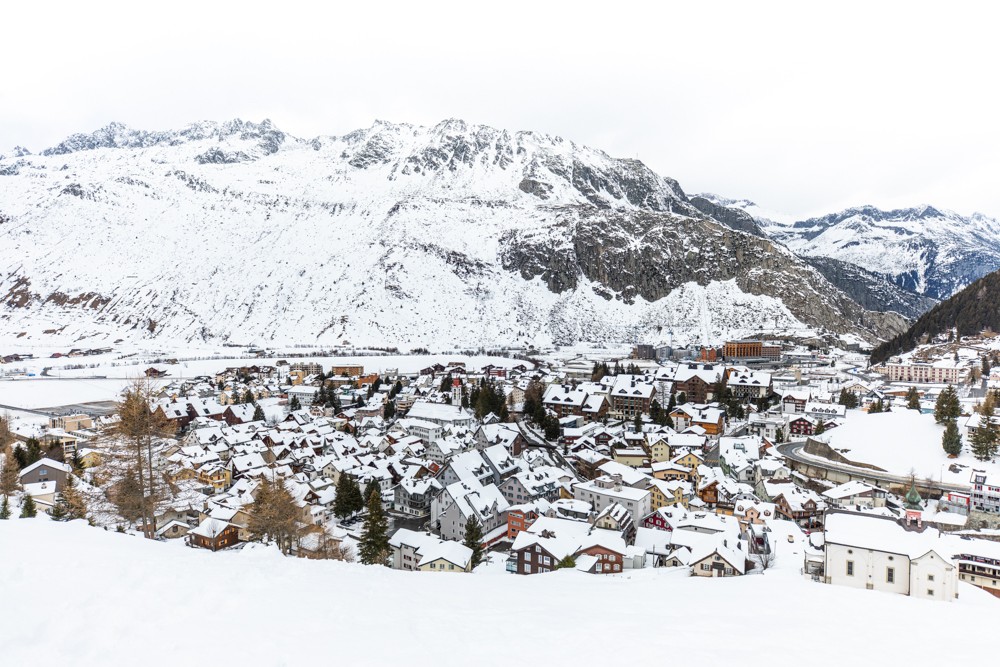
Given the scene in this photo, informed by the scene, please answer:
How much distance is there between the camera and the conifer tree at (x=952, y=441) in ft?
154

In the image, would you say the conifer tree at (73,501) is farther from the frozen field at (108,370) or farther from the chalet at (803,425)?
the chalet at (803,425)

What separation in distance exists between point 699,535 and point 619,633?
2466cm

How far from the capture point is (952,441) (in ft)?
154

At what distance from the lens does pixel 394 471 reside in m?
47.8

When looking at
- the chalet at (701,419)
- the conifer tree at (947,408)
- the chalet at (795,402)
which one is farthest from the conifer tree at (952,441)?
the chalet at (701,419)

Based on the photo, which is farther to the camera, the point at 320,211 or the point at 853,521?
the point at 320,211

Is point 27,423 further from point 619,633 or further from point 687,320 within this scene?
point 687,320

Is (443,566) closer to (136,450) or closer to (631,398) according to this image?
(136,450)

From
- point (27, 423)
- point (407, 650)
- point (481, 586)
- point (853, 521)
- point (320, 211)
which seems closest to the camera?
point (407, 650)

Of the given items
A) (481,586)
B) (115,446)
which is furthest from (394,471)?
(481,586)

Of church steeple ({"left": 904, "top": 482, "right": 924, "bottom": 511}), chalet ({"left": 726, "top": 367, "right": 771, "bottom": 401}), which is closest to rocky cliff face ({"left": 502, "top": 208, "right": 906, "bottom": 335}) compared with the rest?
chalet ({"left": 726, "top": 367, "right": 771, "bottom": 401})

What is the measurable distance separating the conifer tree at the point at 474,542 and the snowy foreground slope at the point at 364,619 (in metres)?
19.4

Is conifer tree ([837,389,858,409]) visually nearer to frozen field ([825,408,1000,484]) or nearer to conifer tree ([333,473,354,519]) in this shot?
frozen field ([825,408,1000,484])

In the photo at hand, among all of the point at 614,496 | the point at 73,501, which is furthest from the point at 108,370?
the point at 614,496
